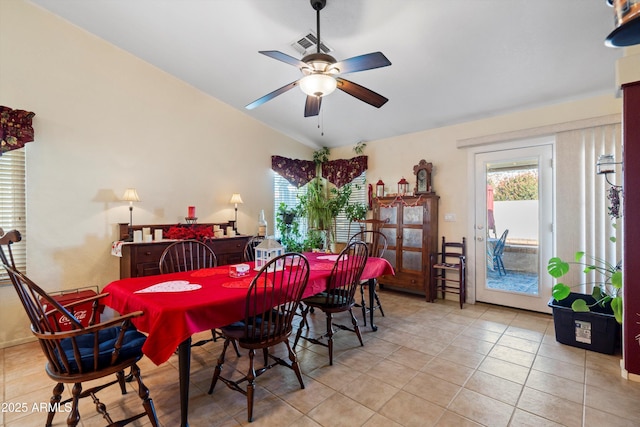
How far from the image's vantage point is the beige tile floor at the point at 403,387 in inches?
73.0

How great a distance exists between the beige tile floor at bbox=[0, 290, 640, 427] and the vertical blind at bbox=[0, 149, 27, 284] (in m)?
0.93

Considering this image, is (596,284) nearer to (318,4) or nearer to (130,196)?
(318,4)

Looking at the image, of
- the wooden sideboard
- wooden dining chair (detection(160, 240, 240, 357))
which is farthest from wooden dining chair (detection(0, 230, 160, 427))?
the wooden sideboard

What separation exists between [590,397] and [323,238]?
3.98 m

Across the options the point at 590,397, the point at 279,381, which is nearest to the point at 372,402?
the point at 279,381

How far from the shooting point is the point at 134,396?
2078 millimetres

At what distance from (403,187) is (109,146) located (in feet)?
13.1

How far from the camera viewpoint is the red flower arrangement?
12.3 feet

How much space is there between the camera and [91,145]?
3398mm

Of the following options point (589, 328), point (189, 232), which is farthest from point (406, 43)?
point (189, 232)

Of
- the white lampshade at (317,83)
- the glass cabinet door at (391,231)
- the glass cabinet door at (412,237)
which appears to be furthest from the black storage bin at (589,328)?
the white lampshade at (317,83)

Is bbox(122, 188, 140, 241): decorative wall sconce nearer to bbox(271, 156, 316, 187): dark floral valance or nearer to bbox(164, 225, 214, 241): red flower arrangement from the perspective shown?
bbox(164, 225, 214, 241): red flower arrangement

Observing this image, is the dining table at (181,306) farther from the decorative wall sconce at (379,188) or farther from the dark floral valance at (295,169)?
the dark floral valance at (295,169)

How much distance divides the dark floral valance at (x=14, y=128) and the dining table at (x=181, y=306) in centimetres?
200
